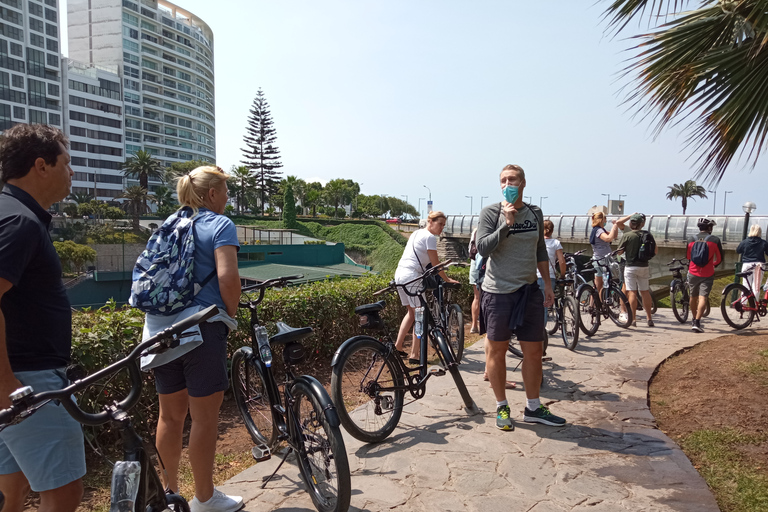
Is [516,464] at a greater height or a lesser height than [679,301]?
lesser

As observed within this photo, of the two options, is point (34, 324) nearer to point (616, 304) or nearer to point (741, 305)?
point (616, 304)

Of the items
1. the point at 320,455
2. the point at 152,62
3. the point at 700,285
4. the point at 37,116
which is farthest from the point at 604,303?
the point at 152,62

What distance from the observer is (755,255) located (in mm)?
8367

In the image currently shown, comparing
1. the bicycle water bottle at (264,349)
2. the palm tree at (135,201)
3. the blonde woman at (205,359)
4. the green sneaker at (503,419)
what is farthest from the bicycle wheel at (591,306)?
the palm tree at (135,201)

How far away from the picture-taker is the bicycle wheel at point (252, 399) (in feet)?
11.0

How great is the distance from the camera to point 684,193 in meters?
92.0

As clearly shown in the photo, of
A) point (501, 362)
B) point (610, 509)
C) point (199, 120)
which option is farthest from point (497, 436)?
point (199, 120)

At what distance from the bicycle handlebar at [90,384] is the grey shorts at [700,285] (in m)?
8.31

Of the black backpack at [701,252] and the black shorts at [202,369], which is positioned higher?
the black backpack at [701,252]

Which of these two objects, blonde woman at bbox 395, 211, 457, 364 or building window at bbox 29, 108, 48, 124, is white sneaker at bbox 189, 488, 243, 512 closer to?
blonde woman at bbox 395, 211, 457, 364

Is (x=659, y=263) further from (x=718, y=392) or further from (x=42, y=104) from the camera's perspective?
(x=42, y=104)

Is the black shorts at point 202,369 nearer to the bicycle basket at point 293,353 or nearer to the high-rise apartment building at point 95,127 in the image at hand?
the bicycle basket at point 293,353

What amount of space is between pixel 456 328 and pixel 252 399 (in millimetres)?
3219

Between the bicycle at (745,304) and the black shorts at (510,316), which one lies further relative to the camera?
the bicycle at (745,304)
